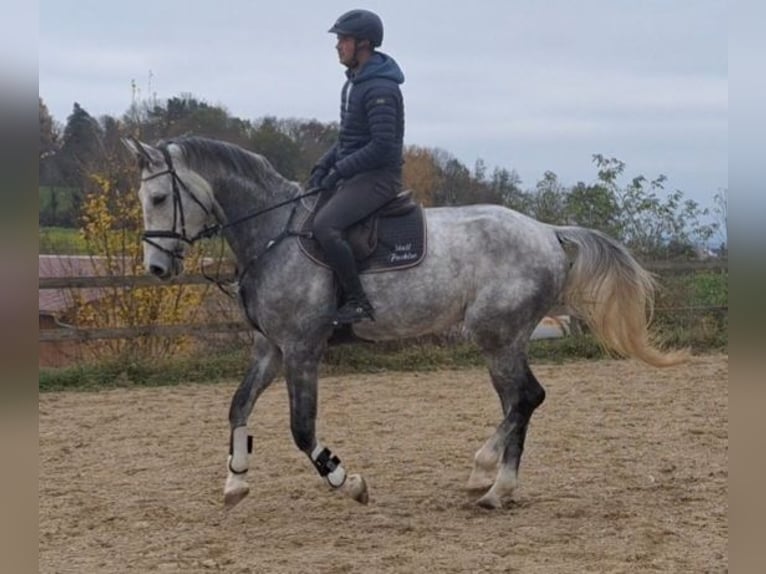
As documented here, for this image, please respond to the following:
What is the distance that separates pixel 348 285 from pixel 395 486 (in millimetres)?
1471

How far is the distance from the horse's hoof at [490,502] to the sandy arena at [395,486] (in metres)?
0.03

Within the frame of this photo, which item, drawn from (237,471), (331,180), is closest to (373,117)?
(331,180)

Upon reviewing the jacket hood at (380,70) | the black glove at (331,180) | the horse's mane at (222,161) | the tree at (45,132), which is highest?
the jacket hood at (380,70)

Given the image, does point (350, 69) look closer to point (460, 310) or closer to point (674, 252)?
point (460, 310)

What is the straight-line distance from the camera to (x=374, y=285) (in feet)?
16.6

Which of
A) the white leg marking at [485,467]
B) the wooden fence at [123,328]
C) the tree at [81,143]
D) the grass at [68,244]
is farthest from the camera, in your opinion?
the grass at [68,244]

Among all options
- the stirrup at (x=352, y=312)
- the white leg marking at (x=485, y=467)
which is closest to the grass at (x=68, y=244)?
the stirrup at (x=352, y=312)

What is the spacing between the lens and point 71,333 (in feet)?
34.4

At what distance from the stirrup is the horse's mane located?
875 millimetres

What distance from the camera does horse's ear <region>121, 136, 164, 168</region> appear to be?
4866mm

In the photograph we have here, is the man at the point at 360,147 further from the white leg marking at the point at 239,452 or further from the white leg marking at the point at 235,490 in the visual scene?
the white leg marking at the point at 235,490

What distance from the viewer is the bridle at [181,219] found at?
4.91 meters

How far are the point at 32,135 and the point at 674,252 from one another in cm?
1259

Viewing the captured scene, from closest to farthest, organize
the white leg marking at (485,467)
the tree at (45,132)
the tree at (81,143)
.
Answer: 1. the tree at (45,132)
2. the white leg marking at (485,467)
3. the tree at (81,143)
